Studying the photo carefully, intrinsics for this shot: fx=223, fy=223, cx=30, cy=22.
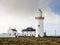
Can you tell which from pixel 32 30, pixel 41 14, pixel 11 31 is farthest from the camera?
pixel 11 31

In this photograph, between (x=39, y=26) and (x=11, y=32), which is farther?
(x=11, y=32)

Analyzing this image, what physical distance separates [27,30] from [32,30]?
2.35 meters

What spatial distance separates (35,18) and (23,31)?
17.3 meters

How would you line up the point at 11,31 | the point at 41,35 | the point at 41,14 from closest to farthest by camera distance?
the point at 41,35 → the point at 41,14 → the point at 11,31

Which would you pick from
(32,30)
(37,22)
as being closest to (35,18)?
(37,22)

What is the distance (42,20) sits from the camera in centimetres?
4331

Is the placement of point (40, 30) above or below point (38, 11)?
below

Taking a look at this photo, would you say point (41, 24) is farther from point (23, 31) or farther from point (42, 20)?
point (23, 31)

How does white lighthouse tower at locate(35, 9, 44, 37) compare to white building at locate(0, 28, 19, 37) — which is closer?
white lighthouse tower at locate(35, 9, 44, 37)

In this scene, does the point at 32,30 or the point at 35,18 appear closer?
the point at 35,18

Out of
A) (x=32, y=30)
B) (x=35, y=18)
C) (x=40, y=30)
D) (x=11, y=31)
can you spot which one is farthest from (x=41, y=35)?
(x=11, y=31)

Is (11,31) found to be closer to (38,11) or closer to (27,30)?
(27,30)

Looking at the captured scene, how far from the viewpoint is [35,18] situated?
4353cm

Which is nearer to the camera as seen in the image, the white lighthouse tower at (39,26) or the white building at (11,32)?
the white lighthouse tower at (39,26)
